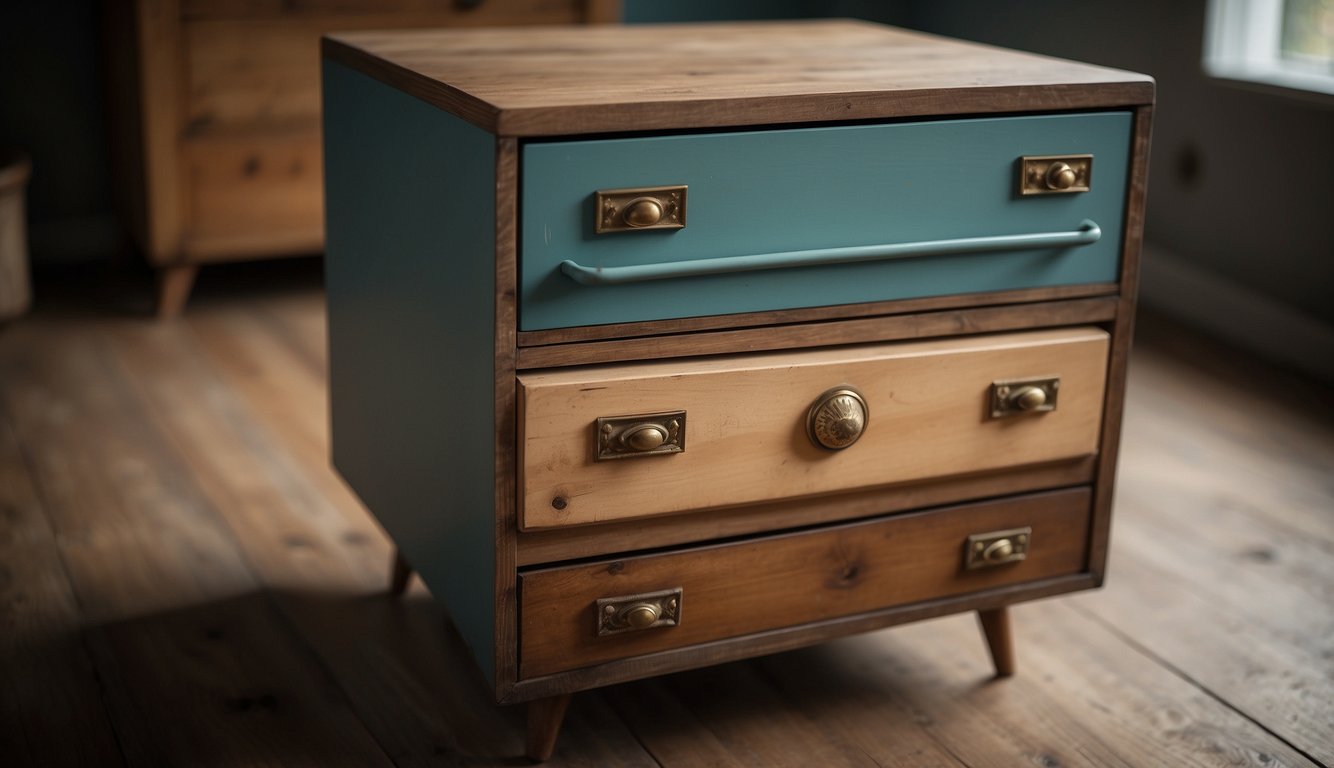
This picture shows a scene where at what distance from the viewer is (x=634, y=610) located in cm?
122

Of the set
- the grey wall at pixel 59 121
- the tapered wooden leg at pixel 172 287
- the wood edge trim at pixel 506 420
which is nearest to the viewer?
the wood edge trim at pixel 506 420

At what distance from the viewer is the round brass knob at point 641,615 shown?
48.0 inches

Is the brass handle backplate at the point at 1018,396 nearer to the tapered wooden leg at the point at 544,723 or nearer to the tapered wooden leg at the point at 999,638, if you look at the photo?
the tapered wooden leg at the point at 999,638

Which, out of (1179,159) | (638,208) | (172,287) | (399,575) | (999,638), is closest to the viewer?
(638,208)

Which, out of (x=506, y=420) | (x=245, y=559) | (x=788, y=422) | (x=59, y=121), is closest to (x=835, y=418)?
(x=788, y=422)

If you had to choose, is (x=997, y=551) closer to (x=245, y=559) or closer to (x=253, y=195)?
(x=245, y=559)

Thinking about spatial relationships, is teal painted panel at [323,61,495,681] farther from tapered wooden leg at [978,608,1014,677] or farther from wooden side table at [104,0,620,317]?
wooden side table at [104,0,620,317]

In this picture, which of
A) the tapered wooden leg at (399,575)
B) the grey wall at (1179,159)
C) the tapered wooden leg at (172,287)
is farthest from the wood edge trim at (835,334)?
the tapered wooden leg at (172,287)

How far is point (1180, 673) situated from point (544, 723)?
2.20ft

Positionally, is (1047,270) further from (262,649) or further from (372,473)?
(262,649)

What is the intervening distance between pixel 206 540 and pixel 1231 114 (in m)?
1.87

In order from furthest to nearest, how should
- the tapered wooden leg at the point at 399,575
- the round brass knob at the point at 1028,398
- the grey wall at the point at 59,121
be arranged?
the grey wall at the point at 59,121 → the tapered wooden leg at the point at 399,575 → the round brass knob at the point at 1028,398

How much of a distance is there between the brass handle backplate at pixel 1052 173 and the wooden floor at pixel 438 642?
0.51 metres

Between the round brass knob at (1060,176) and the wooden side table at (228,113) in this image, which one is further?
the wooden side table at (228,113)
